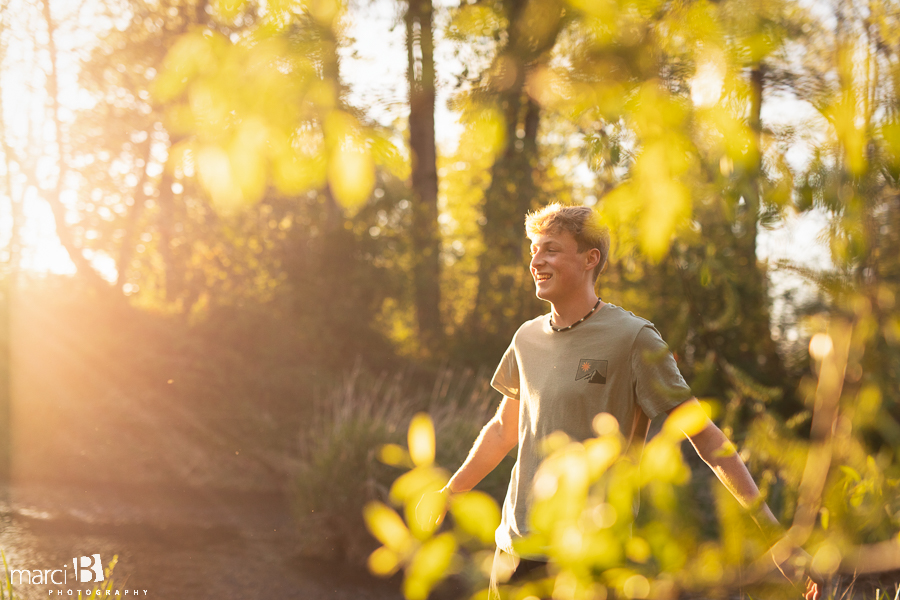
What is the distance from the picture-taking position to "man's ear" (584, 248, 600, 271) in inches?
93.0

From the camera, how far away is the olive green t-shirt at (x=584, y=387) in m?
2.18

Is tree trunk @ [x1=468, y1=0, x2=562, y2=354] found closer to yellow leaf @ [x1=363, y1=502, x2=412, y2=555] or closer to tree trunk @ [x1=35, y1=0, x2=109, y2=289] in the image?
tree trunk @ [x1=35, y1=0, x2=109, y2=289]

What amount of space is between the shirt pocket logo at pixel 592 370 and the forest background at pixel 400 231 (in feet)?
1.23

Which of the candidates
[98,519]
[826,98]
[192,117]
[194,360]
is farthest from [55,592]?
[826,98]

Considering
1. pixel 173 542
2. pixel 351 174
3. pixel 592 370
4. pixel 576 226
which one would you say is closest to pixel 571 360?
pixel 592 370

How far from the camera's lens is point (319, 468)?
6062mm

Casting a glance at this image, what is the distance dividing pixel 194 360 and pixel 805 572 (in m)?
8.81

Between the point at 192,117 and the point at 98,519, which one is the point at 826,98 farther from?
the point at 98,519

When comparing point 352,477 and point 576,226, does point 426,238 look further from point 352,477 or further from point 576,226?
point 576,226

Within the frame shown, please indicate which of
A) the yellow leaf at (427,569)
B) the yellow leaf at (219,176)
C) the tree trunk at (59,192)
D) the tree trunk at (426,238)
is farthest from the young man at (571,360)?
the tree trunk at (59,192)

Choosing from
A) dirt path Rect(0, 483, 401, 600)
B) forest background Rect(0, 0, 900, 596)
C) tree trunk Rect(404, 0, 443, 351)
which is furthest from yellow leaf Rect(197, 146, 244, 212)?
tree trunk Rect(404, 0, 443, 351)

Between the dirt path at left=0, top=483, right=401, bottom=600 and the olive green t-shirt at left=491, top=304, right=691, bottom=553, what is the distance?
3630mm

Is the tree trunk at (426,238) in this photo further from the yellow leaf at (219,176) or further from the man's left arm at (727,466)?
the yellow leaf at (219,176)

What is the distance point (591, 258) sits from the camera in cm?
237
